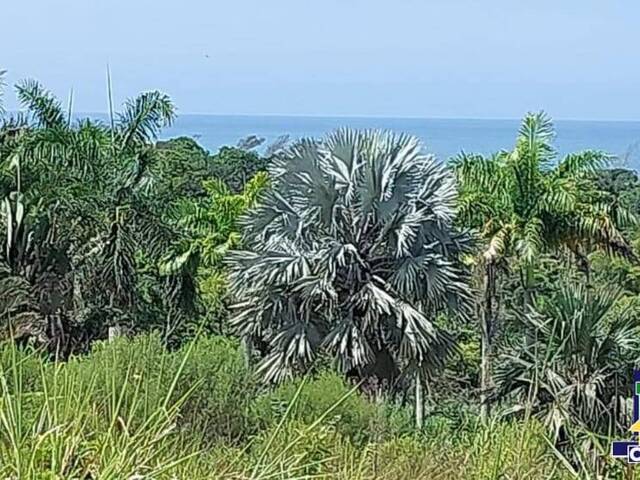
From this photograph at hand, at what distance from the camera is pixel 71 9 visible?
8.48m

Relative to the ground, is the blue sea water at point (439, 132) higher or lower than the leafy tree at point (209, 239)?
higher

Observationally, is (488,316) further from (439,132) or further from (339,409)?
(339,409)

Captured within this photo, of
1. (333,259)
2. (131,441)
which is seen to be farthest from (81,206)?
(131,441)

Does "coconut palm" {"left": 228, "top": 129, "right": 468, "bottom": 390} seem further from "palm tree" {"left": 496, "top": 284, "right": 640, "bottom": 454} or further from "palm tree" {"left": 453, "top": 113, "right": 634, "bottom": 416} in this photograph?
"palm tree" {"left": 453, "top": 113, "right": 634, "bottom": 416}

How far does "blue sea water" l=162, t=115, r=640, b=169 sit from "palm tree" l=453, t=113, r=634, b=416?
224mm

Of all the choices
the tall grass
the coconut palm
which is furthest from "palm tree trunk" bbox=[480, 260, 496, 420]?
the tall grass

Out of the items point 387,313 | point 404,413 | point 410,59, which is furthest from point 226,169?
point 404,413

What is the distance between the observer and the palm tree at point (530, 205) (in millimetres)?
10367

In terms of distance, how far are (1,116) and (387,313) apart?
13.3 feet

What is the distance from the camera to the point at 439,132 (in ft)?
39.1

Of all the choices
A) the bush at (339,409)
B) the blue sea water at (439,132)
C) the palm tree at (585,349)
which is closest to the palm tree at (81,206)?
the blue sea water at (439,132)

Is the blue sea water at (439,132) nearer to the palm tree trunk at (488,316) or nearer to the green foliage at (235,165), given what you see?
the green foliage at (235,165)

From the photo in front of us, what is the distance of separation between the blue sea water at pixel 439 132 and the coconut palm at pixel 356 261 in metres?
0.41

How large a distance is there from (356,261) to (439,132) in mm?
3898
